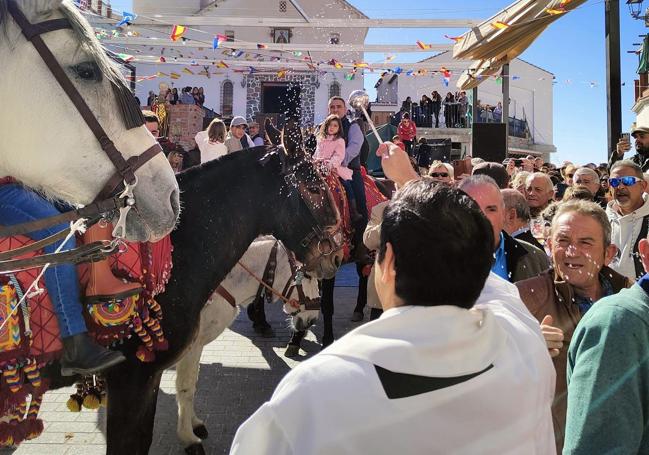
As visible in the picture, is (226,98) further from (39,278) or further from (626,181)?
(39,278)

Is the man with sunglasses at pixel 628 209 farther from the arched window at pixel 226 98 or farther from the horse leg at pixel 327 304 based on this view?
the arched window at pixel 226 98

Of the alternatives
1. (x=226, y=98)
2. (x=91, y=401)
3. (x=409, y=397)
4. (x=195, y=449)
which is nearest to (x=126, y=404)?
(x=91, y=401)

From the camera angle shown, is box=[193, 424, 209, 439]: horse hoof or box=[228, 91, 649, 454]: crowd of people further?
box=[193, 424, 209, 439]: horse hoof

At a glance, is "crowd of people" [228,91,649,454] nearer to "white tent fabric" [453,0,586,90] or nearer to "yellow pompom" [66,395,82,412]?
"yellow pompom" [66,395,82,412]

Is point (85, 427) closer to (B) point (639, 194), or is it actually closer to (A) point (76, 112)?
(A) point (76, 112)

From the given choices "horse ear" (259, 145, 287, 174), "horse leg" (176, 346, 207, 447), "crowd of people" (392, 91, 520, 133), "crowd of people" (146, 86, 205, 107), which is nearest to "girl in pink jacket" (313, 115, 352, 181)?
"horse ear" (259, 145, 287, 174)

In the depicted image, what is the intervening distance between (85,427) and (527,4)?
6.62 m

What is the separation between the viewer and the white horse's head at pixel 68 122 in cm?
171

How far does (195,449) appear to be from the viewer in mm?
3584

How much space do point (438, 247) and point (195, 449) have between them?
325 centimetres

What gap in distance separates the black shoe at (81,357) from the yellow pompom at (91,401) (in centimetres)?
52

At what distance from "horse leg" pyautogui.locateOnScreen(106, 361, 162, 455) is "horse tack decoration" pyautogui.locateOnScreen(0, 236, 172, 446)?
0.54ft

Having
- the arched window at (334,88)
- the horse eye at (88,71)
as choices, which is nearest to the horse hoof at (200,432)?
the horse eye at (88,71)

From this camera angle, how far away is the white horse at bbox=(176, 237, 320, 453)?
12.0ft
